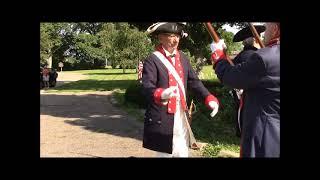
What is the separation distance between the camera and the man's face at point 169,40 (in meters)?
4.70

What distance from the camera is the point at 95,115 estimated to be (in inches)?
508

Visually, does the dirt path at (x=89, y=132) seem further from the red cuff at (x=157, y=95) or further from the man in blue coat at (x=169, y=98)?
the red cuff at (x=157, y=95)

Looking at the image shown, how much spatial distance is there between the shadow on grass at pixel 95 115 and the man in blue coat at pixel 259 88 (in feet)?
17.6

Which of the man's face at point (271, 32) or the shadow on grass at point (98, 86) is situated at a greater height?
the man's face at point (271, 32)

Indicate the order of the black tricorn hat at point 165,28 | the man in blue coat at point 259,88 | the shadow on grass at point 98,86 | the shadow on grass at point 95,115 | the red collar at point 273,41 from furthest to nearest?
the shadow on grass at point 98,86, the shadow on grass at point 95,115, the black tricorn hat at point 165,28, the red collar at point 273,41, the man in blue coat at point 259,88

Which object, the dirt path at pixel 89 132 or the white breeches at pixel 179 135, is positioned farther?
the dirt path at pixel 89 132

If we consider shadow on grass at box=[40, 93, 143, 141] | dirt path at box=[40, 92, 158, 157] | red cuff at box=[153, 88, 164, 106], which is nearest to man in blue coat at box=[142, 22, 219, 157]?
red cuff at box=[153, 88, 164, 106]

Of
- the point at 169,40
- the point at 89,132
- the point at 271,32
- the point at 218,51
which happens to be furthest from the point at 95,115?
the point at 271,32

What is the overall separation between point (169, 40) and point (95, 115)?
27.7 ft

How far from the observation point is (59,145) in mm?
8859

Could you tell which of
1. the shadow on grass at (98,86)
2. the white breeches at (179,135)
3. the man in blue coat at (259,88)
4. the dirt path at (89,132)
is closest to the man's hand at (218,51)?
the man in blue coat at (259,88)

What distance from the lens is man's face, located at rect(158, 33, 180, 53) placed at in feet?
15.4

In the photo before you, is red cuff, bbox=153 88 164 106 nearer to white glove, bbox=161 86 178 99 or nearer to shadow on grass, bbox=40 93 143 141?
white glove, bbox=161 86 178 99

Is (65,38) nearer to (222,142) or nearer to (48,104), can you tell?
(48,104)
